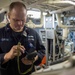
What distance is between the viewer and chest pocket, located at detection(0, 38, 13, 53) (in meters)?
1.06

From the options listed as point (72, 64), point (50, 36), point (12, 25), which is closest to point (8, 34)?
point (12, 25)

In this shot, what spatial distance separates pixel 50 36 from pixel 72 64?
465cm

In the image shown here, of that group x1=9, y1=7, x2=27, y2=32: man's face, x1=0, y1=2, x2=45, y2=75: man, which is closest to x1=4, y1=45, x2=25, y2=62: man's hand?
x1=0, y1=2, x2=45, y2=75: man

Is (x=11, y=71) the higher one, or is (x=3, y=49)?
Answer: (x=3, y=49)

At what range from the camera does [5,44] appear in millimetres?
1059

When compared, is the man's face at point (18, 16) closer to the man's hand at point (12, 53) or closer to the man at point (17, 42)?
the man at point (17, 42)

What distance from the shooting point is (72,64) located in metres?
0.23

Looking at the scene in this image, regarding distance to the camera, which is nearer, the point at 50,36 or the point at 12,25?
the point at 12,25

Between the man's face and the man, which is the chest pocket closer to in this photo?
the man

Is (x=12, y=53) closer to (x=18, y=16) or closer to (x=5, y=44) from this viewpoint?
(x=5, y=44)

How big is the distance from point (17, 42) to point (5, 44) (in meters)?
0.09

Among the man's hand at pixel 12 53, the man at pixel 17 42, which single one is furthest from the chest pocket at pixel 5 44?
the man's hand at pixel 12 53

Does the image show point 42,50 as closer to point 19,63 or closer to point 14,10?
point 19,63

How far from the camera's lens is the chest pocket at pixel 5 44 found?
1.06 m
